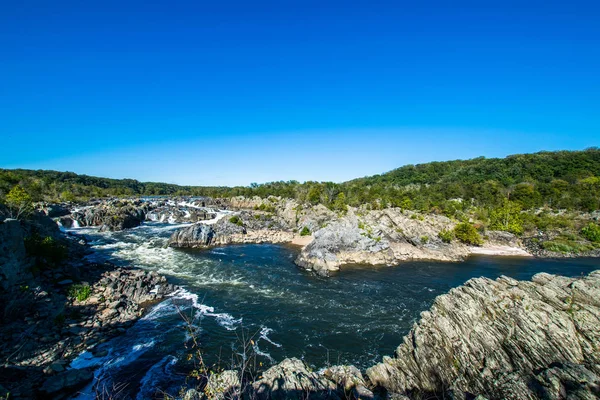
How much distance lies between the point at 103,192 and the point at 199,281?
163717 mm

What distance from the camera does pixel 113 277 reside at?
30297mm

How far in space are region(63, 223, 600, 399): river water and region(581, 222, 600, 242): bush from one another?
11.5 metres

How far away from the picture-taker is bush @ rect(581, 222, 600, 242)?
56.1 m

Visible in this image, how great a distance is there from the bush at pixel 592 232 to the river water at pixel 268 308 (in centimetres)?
1147

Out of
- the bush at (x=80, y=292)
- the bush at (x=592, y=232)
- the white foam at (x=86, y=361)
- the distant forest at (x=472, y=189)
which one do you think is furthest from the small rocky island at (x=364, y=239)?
the white foam at (x=86, y=361)

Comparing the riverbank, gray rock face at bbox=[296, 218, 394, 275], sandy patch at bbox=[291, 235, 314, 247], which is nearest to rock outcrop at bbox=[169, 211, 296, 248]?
sandy patch at bbox=[291, 235, 314, 247]

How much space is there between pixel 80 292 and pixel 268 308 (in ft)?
59.3

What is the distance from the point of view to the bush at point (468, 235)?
58069 millimetres

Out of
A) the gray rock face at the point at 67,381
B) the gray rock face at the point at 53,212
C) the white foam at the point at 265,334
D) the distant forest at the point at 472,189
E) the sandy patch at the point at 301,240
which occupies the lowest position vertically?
the white foam at the point at 265,334

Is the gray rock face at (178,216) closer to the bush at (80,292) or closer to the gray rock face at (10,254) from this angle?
the bush at (80,292)

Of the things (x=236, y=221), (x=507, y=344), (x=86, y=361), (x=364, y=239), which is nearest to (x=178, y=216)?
(x=236, y=221)

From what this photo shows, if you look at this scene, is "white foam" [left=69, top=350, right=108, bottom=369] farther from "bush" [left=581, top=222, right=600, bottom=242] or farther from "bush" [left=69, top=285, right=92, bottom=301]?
"bush" [left=581, top=222, right=600, bottom=242]

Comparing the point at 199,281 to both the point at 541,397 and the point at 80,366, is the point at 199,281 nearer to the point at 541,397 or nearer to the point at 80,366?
the point at 80,366

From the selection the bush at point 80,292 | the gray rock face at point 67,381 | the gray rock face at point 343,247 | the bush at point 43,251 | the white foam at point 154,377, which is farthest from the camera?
the gray rock face at point 343,247
